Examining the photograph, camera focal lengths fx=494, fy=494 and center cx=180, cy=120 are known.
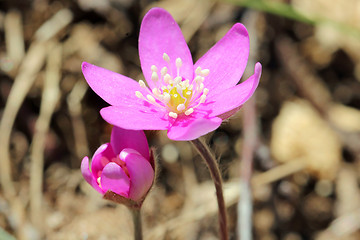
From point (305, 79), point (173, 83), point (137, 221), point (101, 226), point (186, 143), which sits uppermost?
point (173, 83)

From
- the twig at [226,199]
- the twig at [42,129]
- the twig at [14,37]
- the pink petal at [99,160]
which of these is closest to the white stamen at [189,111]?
the pink petal at [99,160]

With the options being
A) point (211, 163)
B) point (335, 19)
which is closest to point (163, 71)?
point (211, 163)

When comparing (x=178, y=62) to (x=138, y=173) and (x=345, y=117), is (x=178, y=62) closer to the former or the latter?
(x=138, y=173)

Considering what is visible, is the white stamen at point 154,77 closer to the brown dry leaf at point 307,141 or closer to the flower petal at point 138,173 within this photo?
the flower petal at point 138,173

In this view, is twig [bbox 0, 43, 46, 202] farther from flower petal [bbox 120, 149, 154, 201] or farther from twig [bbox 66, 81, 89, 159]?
flower petal [bbox 120, 149, 154, 201]

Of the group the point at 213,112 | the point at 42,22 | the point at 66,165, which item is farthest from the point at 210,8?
the point at 213,112

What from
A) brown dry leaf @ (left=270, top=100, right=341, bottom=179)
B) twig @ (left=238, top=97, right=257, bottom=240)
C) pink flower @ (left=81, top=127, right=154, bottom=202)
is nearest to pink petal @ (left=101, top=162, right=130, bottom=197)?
pink flower @ (left=81, top=127, right=154, bottom=202)
